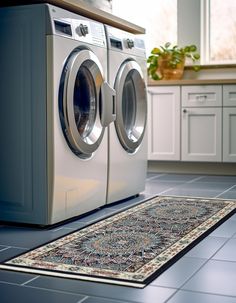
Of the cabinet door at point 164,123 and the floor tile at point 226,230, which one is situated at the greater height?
the cabinet door at point 164,123

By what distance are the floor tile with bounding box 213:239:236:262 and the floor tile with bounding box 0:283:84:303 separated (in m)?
0.65

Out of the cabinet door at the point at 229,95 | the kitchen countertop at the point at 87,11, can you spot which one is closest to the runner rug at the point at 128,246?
the kitchen countertop at the point at 87,11

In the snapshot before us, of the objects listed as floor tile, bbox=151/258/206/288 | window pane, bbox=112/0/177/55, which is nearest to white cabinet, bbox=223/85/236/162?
window pane, bbox=112/0/177/55

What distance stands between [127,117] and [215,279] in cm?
183

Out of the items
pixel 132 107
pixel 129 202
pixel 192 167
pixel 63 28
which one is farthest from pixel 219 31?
pixel 63 28

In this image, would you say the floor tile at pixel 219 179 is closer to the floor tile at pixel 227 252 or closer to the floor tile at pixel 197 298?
the floor tile at pixel 227 252

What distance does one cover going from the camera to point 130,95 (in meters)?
3.50

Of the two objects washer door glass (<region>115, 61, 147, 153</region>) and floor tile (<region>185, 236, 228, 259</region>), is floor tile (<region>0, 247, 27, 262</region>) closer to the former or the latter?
floor tile (<region>185, 236, 228, 259</region>)

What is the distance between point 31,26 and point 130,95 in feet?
3.74

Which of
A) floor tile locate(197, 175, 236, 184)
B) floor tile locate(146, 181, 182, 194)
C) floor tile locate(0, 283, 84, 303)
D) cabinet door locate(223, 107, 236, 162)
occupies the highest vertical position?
cabinet door locate(223, 107, 236, 162)

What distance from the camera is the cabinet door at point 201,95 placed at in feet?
14.7

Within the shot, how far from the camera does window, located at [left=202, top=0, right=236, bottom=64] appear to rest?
199 inches

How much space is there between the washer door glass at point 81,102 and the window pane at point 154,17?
253cm

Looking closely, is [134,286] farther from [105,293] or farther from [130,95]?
[130,95]
